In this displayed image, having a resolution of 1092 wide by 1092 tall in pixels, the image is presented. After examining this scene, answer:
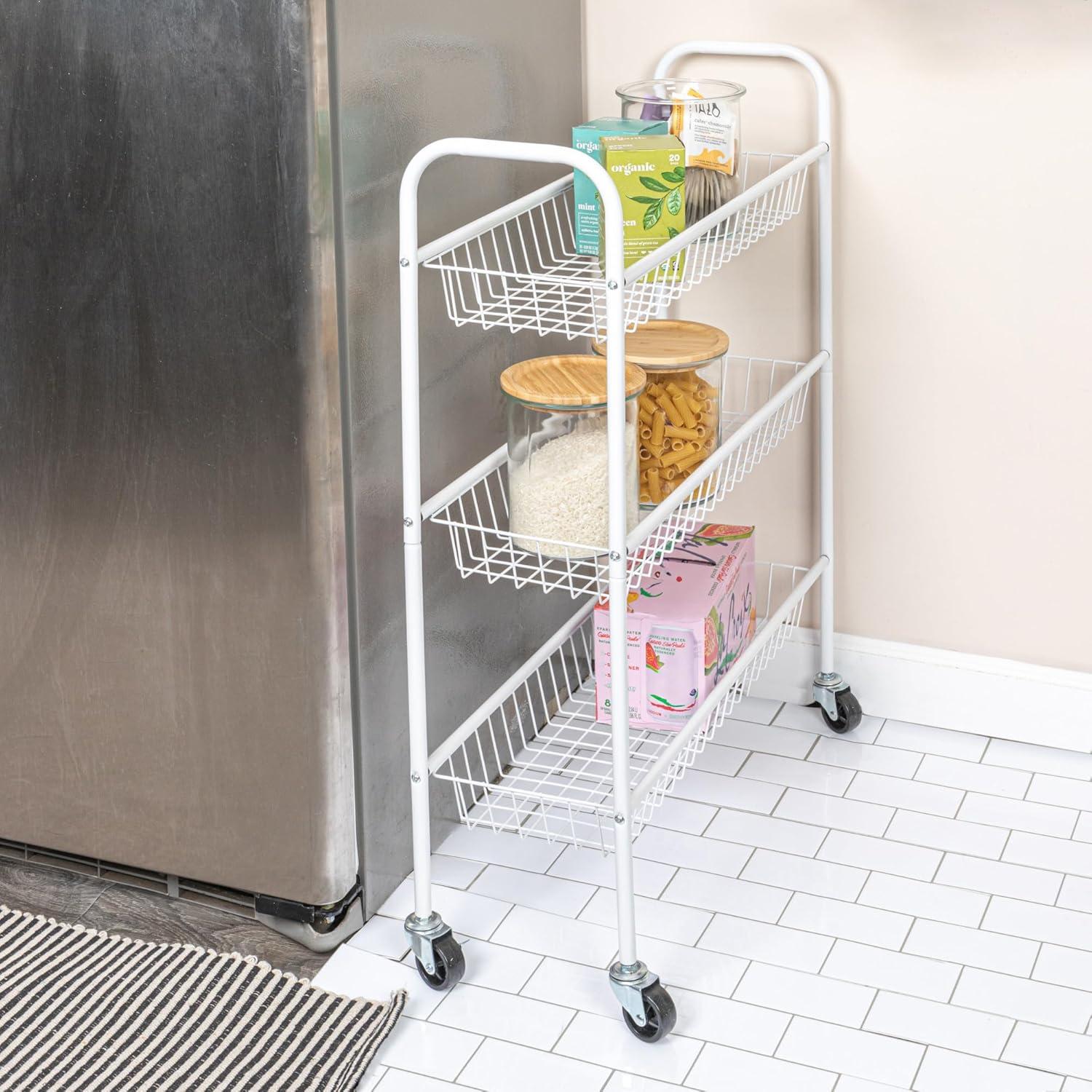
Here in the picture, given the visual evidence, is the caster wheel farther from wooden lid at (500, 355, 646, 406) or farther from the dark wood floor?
the dark wood floor

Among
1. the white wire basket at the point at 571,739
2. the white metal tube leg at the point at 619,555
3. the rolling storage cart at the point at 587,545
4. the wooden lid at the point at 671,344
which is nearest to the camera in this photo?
the white metal tube leg at the point at 619,555

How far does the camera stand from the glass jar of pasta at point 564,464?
168cm

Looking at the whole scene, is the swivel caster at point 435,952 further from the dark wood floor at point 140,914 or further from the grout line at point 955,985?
the grout line at point 955,985

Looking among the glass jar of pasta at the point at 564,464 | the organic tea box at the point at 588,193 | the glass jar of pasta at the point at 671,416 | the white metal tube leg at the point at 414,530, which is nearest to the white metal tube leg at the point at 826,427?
the glass jar of pasta at the point at 671,416

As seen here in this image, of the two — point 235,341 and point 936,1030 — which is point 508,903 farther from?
point 235,341

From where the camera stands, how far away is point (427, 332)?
1906mm

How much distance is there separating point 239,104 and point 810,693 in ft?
4.28

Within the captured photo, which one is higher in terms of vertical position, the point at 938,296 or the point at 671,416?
the point at 938,296

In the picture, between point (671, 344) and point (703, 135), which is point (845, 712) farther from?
point (703, 135)

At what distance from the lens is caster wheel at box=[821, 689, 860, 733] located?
2332 mm

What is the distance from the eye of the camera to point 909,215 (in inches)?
85.0

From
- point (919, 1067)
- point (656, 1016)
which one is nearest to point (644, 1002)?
point (656, 1016)

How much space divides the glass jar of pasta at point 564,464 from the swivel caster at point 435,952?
0.48 meters

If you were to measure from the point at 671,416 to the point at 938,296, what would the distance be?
54cm
